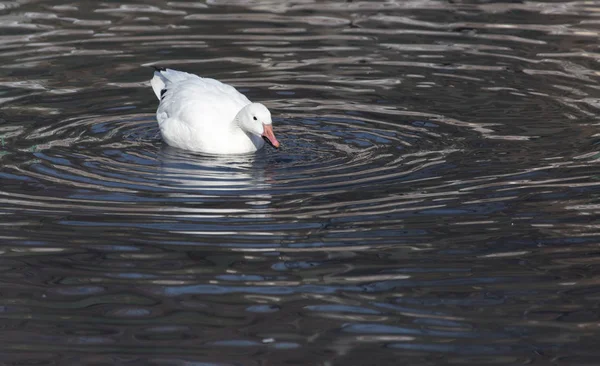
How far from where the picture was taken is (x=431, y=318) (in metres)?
7.01

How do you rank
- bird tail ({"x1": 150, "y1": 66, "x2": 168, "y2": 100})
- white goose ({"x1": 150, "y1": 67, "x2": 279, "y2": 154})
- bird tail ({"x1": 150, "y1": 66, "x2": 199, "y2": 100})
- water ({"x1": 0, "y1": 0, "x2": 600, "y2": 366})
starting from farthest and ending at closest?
1. bird tail ({"x1": 150, "y1": 66, "x2": 168, "y2": 100})
2. bird tail ({"x1": 150, "y1": 66, "x2": 199, "y2": 100})
3. white goose ({"x1": 150, "y1": 67, "x2": 279, "y2": 154})
4. water ({"x1": 0, "y1": 0, "x2": 600, "y2": 366})

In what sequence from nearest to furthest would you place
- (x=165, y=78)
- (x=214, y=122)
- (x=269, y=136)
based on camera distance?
1. (x=269, y=136)
2. (x=214, y=122)
3. (x=165, y=78)

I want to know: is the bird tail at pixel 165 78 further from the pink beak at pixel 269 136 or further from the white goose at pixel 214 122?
the pink beak at pixel 269 136

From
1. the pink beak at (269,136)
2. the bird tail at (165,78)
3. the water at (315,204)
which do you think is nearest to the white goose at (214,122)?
the pink beak at (269,136)

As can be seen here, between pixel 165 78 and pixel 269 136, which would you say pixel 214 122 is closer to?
pixel 269 136

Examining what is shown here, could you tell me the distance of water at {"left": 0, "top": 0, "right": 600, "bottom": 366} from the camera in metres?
6.87

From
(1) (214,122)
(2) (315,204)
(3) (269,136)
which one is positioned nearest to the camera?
(2) (315,204)

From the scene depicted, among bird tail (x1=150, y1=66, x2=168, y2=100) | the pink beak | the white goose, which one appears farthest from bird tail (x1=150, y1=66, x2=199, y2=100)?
the pink beak

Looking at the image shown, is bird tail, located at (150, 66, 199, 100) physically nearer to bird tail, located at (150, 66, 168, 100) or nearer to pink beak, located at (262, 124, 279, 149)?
bird tail, located at (150, 66, 168, 100)

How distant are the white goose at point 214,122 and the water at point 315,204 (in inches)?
10.1

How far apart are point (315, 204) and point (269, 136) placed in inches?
64.8

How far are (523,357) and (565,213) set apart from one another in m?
2.58

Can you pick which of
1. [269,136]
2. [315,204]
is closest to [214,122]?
[269,136]

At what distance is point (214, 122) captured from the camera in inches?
429
